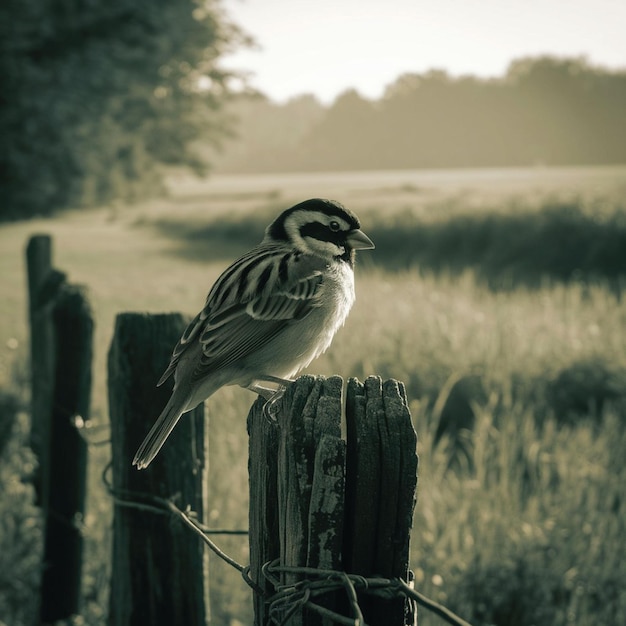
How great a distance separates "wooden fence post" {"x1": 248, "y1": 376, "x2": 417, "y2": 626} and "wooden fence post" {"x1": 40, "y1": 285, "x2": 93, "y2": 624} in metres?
2.50

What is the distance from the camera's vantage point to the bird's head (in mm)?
3199

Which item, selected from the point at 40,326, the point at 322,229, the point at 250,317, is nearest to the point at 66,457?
the point at 250,317

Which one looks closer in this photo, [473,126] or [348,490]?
[348,490]

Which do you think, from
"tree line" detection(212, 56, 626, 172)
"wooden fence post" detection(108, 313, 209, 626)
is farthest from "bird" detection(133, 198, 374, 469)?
"tree line" detection(212, 56, 626, 172)

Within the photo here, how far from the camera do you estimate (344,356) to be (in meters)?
7.47

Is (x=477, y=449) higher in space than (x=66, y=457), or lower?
lower

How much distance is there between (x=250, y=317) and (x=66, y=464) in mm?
1623

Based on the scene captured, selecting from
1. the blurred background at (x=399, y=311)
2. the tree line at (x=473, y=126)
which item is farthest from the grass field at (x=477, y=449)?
the tree line at (x=473, y=126)

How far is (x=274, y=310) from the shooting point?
2.97 meters

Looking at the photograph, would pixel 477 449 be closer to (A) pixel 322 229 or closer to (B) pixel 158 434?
(A) pixel 322 229

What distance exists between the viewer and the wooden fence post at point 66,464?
389 cm

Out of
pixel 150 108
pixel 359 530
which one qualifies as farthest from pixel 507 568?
pixel 150 108

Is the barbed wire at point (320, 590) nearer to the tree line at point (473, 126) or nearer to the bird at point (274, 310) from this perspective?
the bird at point (274, 310)

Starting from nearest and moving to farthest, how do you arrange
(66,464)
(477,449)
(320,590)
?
(320,590), (66,464), (477,449)
